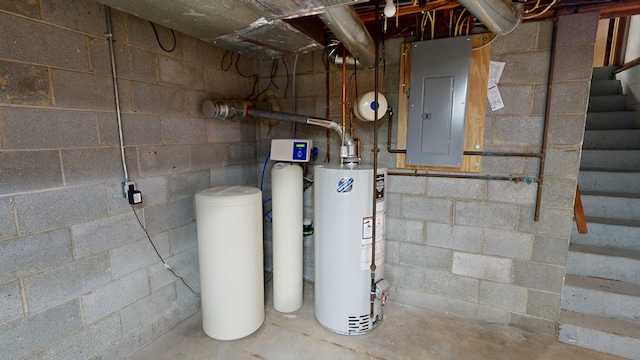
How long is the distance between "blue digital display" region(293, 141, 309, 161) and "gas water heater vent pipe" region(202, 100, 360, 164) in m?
0.16

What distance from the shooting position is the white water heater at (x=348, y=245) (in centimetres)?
177

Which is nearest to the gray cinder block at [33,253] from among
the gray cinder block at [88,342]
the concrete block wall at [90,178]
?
the concrete block wall at [90,178]

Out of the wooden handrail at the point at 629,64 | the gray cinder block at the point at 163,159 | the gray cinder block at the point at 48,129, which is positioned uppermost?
the wooden handrail at the point at 629,64

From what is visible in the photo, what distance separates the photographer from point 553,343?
1.81 metres

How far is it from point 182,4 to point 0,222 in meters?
1.19

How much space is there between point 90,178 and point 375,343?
1.84 meters

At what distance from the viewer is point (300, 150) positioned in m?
2.06

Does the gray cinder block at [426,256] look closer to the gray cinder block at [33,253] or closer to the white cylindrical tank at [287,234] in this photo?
the white cylindrical tank at [287,234]

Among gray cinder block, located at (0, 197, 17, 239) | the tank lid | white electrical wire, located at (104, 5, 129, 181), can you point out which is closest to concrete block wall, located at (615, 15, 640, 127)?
the tank lid

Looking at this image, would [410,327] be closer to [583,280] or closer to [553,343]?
[553,343]

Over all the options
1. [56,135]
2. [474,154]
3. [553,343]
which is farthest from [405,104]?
[56,135]

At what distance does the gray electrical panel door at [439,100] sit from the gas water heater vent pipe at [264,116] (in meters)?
0.46

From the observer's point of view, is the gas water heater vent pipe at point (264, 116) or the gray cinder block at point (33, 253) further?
the gas water heater vent pipe at point (264, 116)

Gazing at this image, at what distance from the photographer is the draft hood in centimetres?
132
